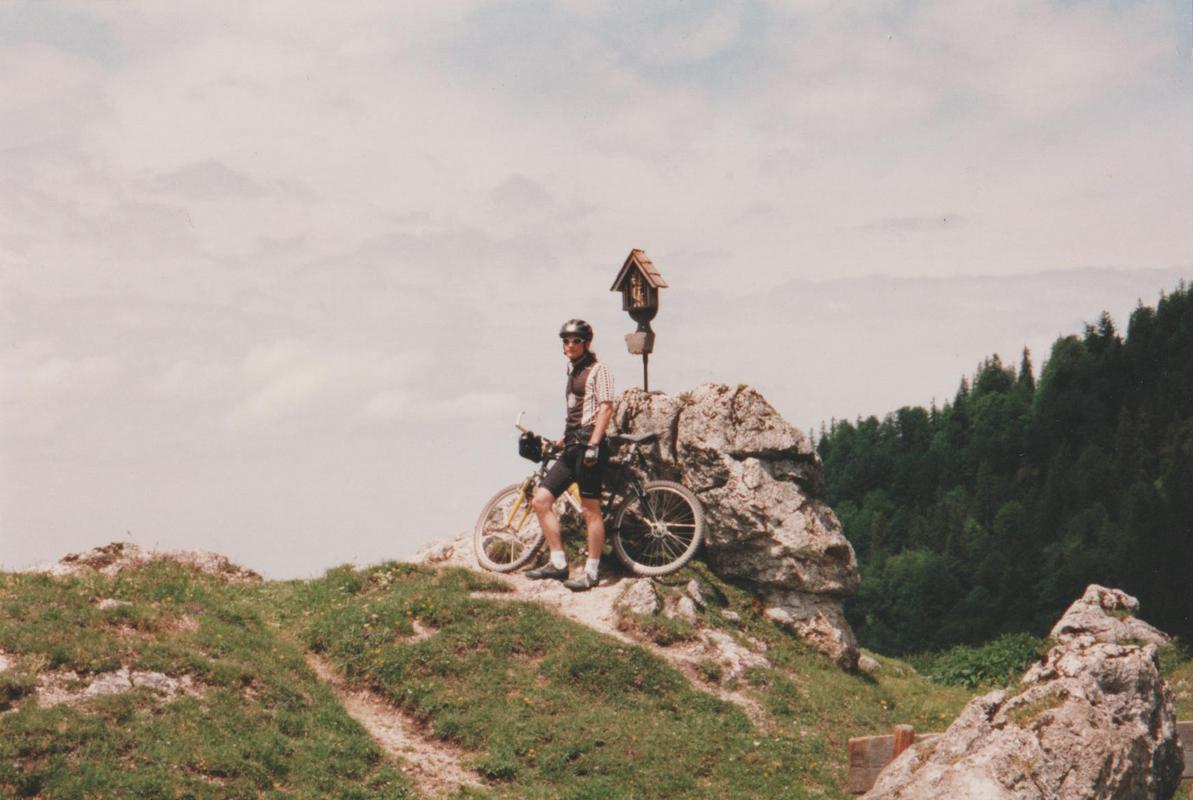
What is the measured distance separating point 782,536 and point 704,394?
3466 mm

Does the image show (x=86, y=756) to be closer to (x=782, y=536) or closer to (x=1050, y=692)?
(x=1050, y=692)

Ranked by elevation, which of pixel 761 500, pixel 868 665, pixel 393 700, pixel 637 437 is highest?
pixel 637 437

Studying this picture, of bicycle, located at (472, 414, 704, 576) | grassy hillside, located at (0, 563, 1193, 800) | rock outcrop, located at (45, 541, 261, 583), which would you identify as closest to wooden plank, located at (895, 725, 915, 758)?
grassy hillside, located at (0, 563, 1193, 800)

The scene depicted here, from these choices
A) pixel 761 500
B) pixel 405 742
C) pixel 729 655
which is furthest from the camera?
pixel 761 500

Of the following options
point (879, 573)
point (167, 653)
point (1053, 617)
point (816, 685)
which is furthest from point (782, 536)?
point (879, 573)

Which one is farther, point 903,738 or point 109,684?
point 109,684

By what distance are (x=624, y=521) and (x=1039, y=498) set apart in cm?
13346

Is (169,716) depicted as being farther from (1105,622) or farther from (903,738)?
(1105,622)

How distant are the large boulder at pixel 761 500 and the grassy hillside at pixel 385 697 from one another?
4.25 ft

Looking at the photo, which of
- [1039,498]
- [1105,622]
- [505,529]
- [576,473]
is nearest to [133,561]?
[505,529]

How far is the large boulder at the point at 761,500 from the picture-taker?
22359mm

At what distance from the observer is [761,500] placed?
880 inches

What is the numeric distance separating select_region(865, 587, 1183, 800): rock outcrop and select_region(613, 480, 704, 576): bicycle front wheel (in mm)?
11537

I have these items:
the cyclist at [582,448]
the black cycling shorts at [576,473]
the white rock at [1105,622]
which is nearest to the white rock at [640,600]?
the cyclist at [582,448]
